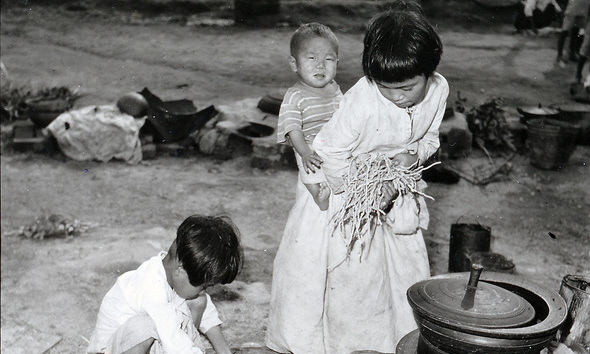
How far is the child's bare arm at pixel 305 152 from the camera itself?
10.2 ft

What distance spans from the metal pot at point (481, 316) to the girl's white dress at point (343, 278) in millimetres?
603

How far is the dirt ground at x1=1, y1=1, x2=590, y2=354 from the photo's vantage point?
15.6ft

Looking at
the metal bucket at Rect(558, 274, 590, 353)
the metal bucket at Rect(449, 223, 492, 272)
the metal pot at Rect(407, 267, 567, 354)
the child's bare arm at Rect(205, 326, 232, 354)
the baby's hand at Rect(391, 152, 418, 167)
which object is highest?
the baby's hand at Rect(391, 152, 418, 167)

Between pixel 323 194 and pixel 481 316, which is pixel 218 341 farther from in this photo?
pixel 481 316

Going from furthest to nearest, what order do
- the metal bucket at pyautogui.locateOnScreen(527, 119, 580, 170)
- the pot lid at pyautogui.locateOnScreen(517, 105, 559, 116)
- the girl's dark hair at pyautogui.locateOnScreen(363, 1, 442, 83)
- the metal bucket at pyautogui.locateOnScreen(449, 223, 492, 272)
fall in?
the pot lid at pyautogui.locateOnScreen(517, 105, 559, 116) → the metal bucket at pyautogui.locateOnScreen(527, 119, 580, 170) → the metal bucket at pyautogui.locateOnScreen(449, 223, 492, 272) → the girl's dark hair at pyautogui.locateOnScreen(363, 1, 442, 83)

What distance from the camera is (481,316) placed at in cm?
238

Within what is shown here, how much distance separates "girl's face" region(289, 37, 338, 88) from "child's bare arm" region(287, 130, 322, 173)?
1.03ft

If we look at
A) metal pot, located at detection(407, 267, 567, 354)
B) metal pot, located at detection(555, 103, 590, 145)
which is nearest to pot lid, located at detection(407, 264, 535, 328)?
metal pot, located at detection(407, 267, 567, 354)

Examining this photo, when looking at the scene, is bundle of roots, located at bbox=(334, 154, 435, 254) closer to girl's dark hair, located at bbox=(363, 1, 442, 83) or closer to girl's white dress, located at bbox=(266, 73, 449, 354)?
girl's white dress, located at bbox=(266, 73, 449, 354)

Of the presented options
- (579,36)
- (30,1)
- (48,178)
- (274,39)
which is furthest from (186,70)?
(579,36)

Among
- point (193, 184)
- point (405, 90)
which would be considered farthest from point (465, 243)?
point (193, 184)

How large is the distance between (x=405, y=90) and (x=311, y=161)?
616 millimetres

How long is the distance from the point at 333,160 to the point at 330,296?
823 millimetres

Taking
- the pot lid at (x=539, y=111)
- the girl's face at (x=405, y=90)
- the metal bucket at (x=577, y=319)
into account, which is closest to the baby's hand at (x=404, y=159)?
the girl's face at (x=405, y=90)
